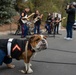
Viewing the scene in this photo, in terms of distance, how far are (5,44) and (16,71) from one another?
79cm

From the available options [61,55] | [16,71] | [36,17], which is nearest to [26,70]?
[16,71]

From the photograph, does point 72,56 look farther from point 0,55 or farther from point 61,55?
point 0,55

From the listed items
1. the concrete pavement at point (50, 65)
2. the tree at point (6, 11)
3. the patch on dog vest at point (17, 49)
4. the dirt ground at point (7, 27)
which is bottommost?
the concrete pavement at point (50, 65)

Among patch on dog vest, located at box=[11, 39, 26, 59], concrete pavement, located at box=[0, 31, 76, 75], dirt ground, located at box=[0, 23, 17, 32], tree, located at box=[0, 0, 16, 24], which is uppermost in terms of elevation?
tree, located at box=[0, 0, 16, 24]

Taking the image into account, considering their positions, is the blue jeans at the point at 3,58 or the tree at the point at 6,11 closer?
the blue jeans at the point at 3,58

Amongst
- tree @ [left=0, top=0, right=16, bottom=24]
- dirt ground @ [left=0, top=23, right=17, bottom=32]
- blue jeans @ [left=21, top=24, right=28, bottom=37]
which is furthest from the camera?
tree @ [left=0, top=0, right=16, bottom=24]

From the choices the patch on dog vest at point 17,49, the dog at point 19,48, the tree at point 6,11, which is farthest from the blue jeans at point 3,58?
the tree at point 6,11

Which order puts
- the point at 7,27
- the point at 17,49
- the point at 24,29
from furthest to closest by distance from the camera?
the point at 7,27 → the point at 24,29 → the point at 17,49

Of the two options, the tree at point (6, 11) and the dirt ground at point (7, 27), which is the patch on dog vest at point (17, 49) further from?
the tree at point (6, 11)

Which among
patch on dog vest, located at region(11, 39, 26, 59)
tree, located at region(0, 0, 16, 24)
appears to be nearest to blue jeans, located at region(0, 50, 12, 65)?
patch on dog vest, located at region(11, 39, 26, 59)

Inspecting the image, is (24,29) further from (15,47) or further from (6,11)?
(15,47)

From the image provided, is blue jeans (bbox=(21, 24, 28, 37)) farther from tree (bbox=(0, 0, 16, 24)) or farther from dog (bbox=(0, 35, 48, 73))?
dog (bbox=(0, 35, 48, 73))

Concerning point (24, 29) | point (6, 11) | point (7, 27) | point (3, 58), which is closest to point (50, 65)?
point (3, 58)

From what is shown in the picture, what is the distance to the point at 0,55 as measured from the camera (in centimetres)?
600
